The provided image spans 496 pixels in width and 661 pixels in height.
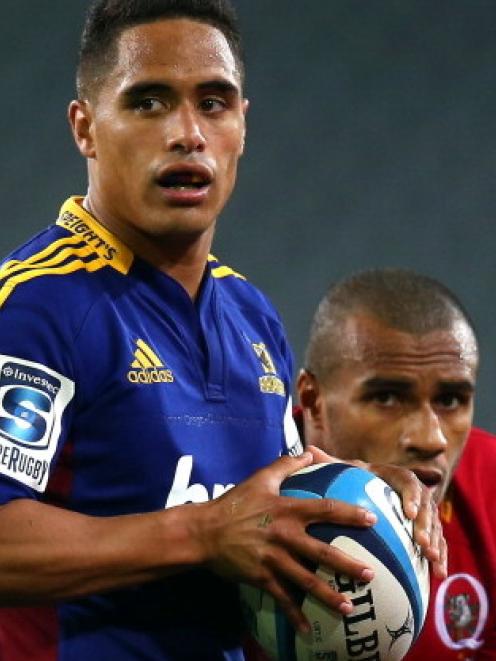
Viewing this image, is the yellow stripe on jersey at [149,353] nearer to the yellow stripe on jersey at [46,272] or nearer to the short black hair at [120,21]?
the yellow stripe on jersey at [46,272]

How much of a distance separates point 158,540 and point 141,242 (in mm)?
438

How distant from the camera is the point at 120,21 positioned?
5.88 feet

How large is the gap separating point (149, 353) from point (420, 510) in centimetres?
37

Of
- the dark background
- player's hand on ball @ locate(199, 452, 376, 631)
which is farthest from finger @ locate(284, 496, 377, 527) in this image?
the dark background

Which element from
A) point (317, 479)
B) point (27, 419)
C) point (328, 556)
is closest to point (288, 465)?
point (317, 479)

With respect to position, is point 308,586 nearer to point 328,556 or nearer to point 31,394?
point 328,556

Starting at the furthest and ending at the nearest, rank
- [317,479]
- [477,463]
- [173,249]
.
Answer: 1. [477,463]
2. [173,249]
3. [317,479]

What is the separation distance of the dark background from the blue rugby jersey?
2197 mm

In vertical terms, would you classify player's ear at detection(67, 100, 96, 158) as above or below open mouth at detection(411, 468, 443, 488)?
above

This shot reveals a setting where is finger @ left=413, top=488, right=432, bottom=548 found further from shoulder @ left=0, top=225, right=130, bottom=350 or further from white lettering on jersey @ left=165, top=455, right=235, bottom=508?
shoulder @ left=0, top=225, right=130, bottom=350

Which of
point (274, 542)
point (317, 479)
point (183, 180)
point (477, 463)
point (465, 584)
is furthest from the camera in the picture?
point (477, 463)

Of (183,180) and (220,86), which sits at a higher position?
(220,86)

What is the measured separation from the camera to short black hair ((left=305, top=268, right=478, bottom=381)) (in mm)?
2246

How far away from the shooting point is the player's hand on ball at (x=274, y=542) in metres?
1.50
